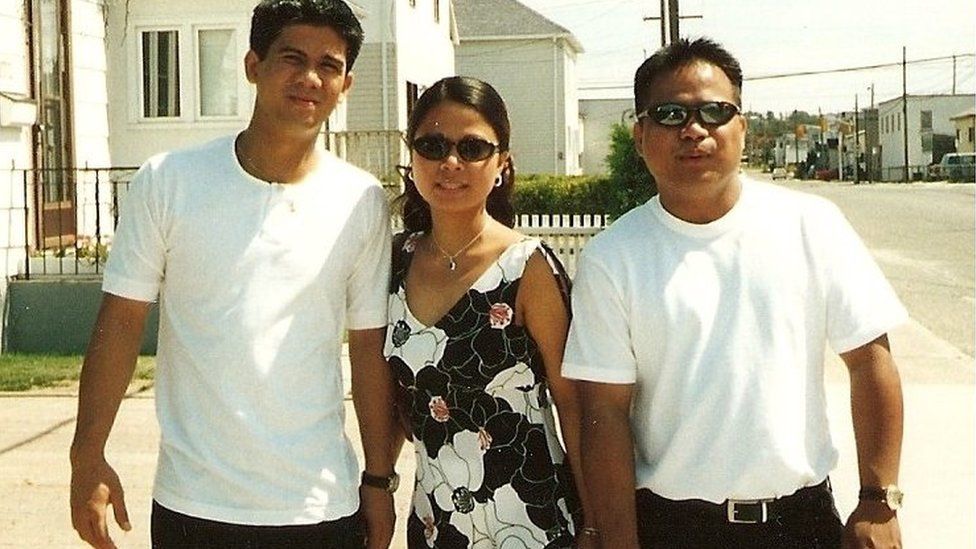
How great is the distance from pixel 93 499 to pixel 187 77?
1325 centimetres

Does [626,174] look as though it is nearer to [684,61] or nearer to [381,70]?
[381,70]

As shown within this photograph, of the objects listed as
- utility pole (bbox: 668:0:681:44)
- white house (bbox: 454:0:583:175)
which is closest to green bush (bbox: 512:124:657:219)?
utility pole (bbox: 668:0:681:44)

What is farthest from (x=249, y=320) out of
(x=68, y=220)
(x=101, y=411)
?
(x=68, y=220)

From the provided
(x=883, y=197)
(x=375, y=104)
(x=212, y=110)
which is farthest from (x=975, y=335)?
(x=883, y=197)

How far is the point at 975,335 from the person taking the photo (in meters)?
A: 13.0

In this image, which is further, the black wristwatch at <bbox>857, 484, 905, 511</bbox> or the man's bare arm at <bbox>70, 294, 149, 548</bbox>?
the man's bare arm at <bbox>70, 294, 149, 548</bbox>

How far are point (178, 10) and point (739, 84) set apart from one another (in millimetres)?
13576

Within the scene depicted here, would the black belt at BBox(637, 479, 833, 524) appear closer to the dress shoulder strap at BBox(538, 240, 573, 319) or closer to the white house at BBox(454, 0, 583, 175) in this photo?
the dress shoulder strap at BBox(538, 240, 573, 319)

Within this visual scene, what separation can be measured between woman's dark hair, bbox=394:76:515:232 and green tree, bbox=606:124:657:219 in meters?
13.7

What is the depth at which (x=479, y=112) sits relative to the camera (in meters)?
2.98

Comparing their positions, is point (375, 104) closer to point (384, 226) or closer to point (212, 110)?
point (212, 110)

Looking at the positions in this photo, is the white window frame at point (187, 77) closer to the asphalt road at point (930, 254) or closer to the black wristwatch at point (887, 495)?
the asphalt road at point (930, 254)

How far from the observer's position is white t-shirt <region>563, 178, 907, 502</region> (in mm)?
2555

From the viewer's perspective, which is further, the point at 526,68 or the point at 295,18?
the point at 526,68
